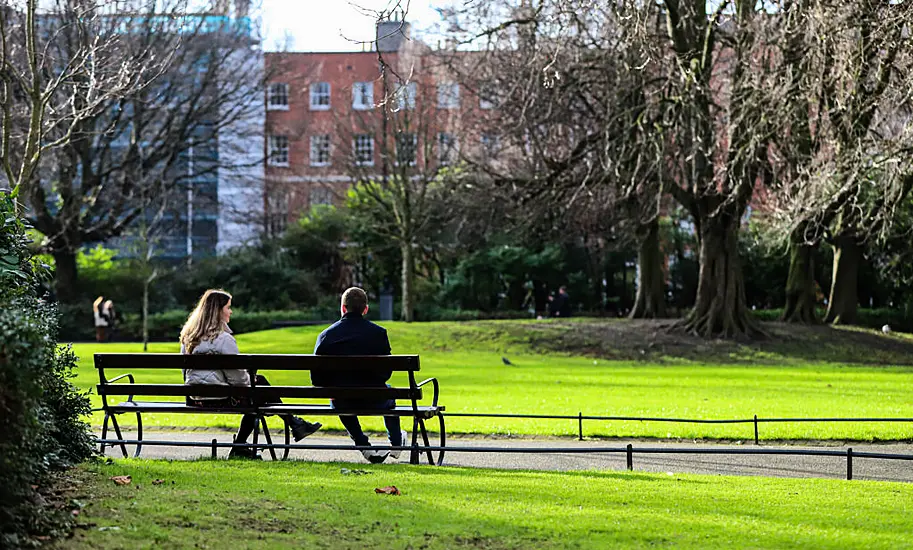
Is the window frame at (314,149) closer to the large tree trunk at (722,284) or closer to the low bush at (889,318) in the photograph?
the low bush at (889,318)

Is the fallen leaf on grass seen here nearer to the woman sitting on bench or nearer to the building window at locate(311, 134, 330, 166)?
the woman sitting on bench

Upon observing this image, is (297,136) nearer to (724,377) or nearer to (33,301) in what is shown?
(724,377)

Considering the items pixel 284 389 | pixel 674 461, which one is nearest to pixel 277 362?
pixel 284 389

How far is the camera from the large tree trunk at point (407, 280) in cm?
4231

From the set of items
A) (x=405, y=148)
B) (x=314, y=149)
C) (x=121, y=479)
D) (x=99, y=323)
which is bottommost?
(x=99, y=323)

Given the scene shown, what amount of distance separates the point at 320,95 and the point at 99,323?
87.6ft

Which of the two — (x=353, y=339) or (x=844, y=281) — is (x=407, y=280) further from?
(x=353, y=339)

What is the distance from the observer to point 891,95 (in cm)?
1833

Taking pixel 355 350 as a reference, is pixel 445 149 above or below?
above

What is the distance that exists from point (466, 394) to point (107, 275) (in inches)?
1200

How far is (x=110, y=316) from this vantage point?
4228 centimetres

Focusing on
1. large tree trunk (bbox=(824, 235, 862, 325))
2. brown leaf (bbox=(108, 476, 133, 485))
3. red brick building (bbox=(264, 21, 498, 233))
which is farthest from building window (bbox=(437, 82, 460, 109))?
brown leaf (bbox=(108, 476, 133, 485))

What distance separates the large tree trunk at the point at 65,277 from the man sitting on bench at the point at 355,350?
1425 inches

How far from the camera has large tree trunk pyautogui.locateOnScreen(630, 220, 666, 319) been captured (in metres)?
38.4
